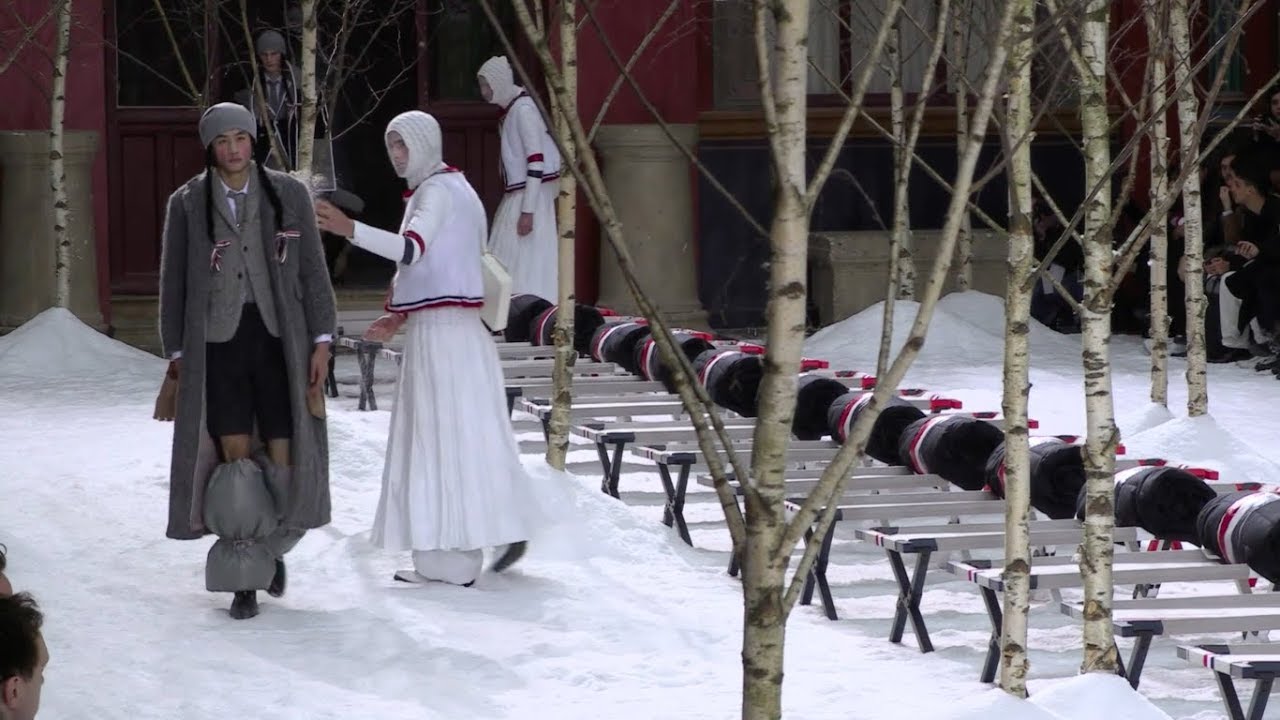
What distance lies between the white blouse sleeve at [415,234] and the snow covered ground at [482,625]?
110cm

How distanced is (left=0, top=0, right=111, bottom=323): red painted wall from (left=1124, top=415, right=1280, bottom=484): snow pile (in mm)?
6957

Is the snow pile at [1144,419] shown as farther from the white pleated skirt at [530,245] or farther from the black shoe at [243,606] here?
the black shoe at [243,606]

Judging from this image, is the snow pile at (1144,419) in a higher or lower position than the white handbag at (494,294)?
lower

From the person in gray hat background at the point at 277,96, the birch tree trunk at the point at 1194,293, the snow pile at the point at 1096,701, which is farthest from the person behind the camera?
the person in gray hat background at the point at 277,96

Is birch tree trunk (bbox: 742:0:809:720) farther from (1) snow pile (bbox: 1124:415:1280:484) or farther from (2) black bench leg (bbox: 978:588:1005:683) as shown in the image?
(1) snow pile (bbox: 1124:415:1280:484)

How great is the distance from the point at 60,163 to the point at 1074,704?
359 inches

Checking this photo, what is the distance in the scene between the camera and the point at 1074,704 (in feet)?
15.9

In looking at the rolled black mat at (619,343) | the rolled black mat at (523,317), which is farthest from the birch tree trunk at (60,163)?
the rolled black mat at (619,343)

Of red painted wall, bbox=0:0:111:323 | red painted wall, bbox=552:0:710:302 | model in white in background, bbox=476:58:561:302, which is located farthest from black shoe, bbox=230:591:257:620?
red painted wall, bbox=552:0:710:302

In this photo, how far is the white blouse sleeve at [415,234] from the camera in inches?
258

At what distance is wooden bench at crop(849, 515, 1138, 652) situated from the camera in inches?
251

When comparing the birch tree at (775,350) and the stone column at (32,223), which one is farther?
the stone column at (32,223)

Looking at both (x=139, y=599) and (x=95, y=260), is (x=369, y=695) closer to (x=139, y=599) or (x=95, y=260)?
(x=139, y=599)

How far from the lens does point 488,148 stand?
14.8 metres
